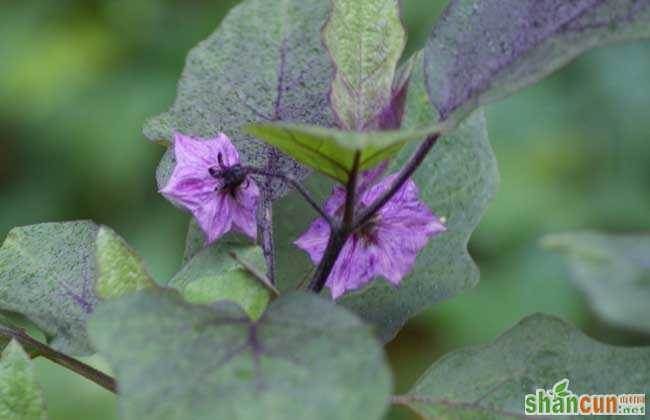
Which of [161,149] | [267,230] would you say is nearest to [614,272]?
[267,230]

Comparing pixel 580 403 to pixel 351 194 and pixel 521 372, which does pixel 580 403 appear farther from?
pixel 351 194

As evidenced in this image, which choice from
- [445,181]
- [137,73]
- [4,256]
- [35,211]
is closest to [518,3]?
[445,181]

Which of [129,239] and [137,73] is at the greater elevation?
[137,73]


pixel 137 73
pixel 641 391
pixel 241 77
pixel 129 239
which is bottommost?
pixel 129 239

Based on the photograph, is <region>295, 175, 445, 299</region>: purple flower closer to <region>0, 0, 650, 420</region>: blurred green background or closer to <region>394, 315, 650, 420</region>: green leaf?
<region>394, 315, 650, 420</region>: green leaf

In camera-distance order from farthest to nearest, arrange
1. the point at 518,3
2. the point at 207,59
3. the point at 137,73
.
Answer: the point at 137,73, the point at 207,59, the point at 518,3

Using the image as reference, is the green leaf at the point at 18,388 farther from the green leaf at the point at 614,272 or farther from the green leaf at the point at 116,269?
the green leaf at the point at 614,272

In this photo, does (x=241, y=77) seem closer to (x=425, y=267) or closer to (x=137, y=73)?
(x=425, y=267)

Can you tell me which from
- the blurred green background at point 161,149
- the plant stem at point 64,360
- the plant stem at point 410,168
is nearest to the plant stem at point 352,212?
the plant stem at point 410,168
